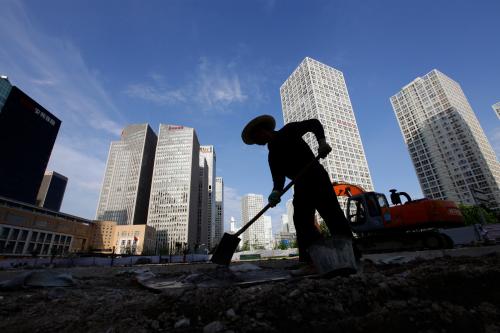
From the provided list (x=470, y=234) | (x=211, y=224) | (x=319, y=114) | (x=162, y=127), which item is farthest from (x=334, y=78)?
(x=211, y=224)

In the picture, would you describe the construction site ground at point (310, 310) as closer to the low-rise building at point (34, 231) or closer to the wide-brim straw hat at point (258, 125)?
the wide-brim straw hat at point (258, 125)

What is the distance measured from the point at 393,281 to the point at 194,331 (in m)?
1.50

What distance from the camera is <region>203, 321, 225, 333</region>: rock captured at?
1.32 m

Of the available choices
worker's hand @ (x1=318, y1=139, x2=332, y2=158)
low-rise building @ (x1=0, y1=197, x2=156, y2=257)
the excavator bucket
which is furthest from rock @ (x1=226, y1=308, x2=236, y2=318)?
low-rise building @ (x1=0, y1=197, x2=156, y2=257)

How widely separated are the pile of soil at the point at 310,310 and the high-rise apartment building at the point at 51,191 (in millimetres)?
174328

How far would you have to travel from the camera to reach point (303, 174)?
10.0 feet

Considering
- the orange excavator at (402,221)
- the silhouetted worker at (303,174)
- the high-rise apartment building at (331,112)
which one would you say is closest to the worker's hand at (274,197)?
the silhouetted worker at (303,174)

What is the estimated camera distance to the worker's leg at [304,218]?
115 inches

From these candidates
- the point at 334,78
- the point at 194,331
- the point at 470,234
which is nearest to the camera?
the point at 194,331

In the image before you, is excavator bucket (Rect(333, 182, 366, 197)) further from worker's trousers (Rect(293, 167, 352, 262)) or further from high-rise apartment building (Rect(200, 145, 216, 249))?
high-rise apartment building (Rect(200, 145, 216, 249))

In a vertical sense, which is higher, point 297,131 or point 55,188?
point 55,188

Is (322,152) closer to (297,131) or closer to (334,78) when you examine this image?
(297,131)

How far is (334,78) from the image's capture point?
110062 millimetres

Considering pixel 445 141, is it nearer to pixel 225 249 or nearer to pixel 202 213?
pixel 225 249
